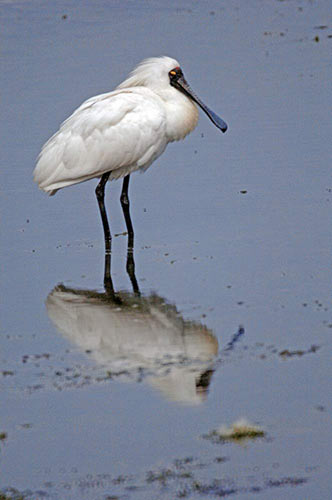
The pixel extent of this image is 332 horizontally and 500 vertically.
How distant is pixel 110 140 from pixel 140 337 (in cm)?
308

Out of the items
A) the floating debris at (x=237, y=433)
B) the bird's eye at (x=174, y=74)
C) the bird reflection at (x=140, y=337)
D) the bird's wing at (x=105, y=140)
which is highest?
the bird's eye at (x=174, y=74)

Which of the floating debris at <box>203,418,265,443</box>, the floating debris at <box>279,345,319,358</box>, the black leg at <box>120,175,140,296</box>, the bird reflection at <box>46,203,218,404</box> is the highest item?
the black leg at <box>120,175,140,296</box>

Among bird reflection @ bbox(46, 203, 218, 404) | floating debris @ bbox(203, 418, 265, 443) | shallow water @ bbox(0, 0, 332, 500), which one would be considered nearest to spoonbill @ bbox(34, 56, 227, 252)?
shallow water @ bbox(0, 0, 332, 500)

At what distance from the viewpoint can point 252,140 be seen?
14117 mm

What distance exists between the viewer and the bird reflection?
25.4 ft

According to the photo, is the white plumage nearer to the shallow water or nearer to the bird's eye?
the bird's eye

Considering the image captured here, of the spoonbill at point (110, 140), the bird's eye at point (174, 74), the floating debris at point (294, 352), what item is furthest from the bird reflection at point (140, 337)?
the bird's eye at point (174, 74)

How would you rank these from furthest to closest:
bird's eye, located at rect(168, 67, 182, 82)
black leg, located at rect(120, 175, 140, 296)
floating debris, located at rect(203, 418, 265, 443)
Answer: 1. bird's eye, located at rect(168, 67, 182, 82)
2. black leg, located at rect(120, 175, 140, 296)
3. floating debris, located at rect(203, 418, 265, 443)

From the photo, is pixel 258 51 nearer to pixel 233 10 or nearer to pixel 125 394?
pixel 233 10

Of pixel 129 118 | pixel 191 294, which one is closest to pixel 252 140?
pixel 129 118

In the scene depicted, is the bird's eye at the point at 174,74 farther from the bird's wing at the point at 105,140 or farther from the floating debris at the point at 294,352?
the floating debris at the point at 294,352

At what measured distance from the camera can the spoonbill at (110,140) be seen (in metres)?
11.0

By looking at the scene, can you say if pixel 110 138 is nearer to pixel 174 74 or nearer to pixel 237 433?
pixel 174 74

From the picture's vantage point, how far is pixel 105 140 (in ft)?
36.3
